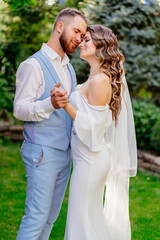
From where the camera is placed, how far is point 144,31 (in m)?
6.90

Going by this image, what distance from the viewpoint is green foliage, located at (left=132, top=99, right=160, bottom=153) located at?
6.20 meters

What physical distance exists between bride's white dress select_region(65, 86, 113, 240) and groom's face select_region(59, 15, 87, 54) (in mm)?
423

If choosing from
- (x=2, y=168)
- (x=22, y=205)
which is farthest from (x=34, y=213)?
(x=2, y=168)

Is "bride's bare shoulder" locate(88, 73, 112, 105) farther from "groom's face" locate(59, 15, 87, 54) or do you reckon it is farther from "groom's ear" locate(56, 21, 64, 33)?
"groom's ear" locate(56, 21, 64, 33)

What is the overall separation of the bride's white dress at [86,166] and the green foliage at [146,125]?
3.63 m

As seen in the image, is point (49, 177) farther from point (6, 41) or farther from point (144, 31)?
point (6, 41)

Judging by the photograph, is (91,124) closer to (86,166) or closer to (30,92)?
(86,166)

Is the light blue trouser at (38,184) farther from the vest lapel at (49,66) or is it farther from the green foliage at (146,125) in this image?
the green foliage at (146,125)

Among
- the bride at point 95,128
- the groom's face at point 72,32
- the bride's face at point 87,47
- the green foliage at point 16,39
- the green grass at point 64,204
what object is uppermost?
the groom's face at point 72,32

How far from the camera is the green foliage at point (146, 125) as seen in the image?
620 cm

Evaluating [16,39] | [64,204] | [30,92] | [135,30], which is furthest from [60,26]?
[16,39]

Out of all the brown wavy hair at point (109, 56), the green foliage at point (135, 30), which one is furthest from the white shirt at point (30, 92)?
the green foliage at point (135, 30)

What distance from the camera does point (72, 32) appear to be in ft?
8.83

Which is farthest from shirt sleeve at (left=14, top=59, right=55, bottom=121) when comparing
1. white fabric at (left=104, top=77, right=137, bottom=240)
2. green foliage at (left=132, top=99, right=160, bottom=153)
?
green foliage at (left=132, top=99, right=160, bottom=153)
